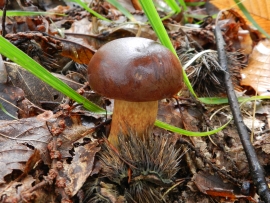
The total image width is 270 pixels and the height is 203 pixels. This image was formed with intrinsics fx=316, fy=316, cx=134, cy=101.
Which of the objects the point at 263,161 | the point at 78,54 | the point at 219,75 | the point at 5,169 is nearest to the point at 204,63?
the point at 219,75

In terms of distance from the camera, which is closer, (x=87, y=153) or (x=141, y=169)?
(x=141, y=169)

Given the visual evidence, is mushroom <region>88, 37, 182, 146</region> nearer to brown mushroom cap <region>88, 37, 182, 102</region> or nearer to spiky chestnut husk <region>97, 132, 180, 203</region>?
brown mushroom cap <region>88, 37, 182, 102</region>

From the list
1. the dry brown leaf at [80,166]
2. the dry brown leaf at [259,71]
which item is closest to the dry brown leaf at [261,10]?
the dry brown leaf at [259,71]

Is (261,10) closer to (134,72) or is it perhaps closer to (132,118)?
(132,118)

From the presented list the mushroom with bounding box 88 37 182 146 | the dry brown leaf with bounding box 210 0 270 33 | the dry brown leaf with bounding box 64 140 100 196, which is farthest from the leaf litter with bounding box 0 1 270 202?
the dry brown leaf with bounding box 210 0 270 33

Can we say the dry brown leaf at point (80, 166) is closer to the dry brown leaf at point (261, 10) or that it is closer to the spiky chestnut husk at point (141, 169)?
the spiky chestnut husk at point (141, 169)

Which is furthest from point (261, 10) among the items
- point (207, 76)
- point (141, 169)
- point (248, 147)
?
point (141, 169)
